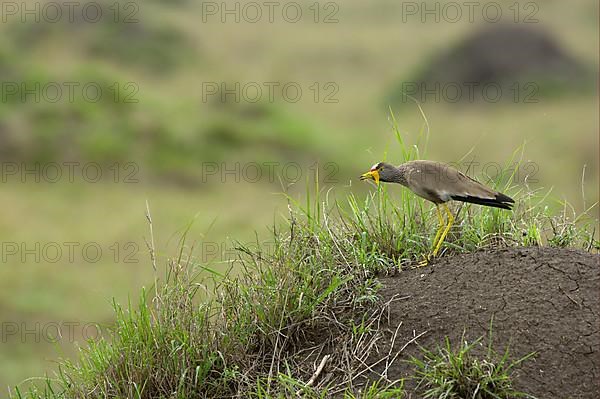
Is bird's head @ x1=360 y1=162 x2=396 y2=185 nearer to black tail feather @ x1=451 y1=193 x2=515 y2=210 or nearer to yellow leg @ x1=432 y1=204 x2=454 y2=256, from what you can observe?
yellow leg @ x1=432 y1=204 x2=454 y2=256

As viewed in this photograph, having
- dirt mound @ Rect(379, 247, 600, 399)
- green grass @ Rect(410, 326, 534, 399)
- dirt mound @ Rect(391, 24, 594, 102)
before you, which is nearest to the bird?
dirt mound @ Rect(379, 247, 600, 399)

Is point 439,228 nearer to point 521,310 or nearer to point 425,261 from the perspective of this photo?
point 425,261

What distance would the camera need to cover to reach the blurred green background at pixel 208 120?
1129 cm

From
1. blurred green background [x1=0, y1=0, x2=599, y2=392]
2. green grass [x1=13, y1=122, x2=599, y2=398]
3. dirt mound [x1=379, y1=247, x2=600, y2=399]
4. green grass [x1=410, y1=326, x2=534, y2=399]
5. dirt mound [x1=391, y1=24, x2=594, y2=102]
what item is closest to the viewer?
green grass [x1=410, y1=326, x2=534, y2=399]

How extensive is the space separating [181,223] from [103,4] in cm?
1208

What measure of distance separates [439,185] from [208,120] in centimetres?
1260

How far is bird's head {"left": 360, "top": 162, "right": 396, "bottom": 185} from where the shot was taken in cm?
390

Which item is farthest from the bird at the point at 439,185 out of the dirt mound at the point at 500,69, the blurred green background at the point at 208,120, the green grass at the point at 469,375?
the dirt mound at the point at 500,69

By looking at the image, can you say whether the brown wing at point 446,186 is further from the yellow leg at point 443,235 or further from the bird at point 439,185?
the yellow leg at point 443,235

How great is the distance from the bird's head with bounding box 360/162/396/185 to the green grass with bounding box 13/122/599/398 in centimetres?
22

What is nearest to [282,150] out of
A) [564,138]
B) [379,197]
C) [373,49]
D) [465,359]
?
[564,138]

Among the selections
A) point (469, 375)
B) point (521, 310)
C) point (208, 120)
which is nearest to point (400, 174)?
point (521, 310)

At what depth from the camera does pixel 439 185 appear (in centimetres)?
373

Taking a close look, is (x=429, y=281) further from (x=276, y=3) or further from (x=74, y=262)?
(x=276, y=3)
